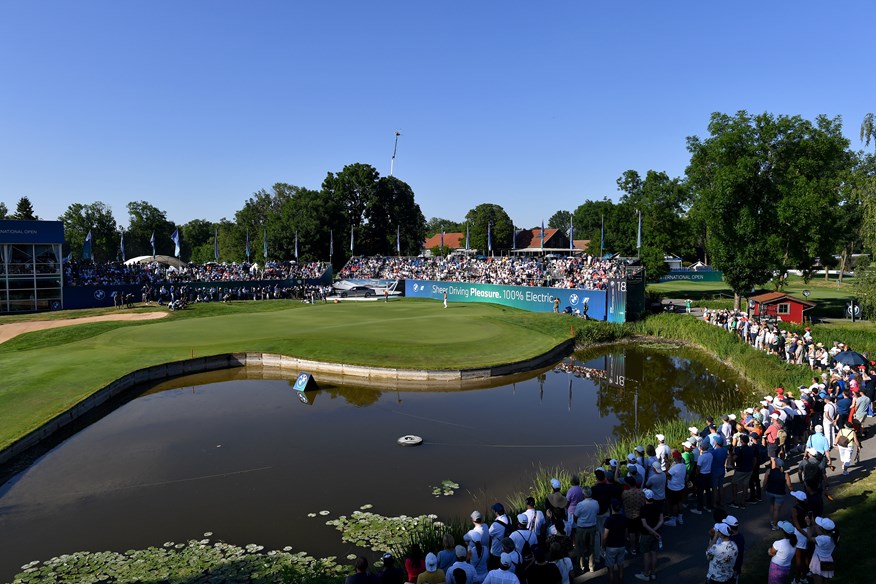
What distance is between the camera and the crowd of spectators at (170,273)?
51.7m

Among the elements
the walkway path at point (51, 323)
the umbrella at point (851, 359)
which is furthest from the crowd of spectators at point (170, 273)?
the umbrella at point (851, 359)

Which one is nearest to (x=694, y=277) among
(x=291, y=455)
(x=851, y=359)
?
(x=851, y=359)

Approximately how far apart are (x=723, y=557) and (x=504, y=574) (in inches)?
131

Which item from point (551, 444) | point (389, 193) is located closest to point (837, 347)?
point (551, 444)

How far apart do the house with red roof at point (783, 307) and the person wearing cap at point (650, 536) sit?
29431 mm

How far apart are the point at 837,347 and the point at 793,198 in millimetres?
21153

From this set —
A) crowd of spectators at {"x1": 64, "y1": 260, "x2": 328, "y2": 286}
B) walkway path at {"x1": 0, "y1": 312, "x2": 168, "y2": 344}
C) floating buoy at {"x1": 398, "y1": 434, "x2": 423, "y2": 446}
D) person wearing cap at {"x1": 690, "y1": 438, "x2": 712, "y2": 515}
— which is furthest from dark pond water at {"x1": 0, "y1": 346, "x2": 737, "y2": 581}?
crowd of spectators at {"x1": 64, "y1": 260, "x2": 328, "y2": 286}

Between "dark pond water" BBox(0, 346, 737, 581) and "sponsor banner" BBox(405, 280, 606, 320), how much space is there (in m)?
15.7

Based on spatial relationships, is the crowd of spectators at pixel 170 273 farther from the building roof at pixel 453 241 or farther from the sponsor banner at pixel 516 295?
the building roof at pixel 453 241

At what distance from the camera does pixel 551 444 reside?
17500 mm

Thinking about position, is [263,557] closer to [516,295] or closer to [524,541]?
[524,541]

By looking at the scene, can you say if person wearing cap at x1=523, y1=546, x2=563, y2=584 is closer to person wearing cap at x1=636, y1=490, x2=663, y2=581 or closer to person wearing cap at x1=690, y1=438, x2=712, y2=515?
person wearing cap at x1=636, y1=490, x2=663, y2=581

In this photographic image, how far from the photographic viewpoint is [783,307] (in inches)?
1358

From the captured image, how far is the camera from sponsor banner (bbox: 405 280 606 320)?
42219mm
